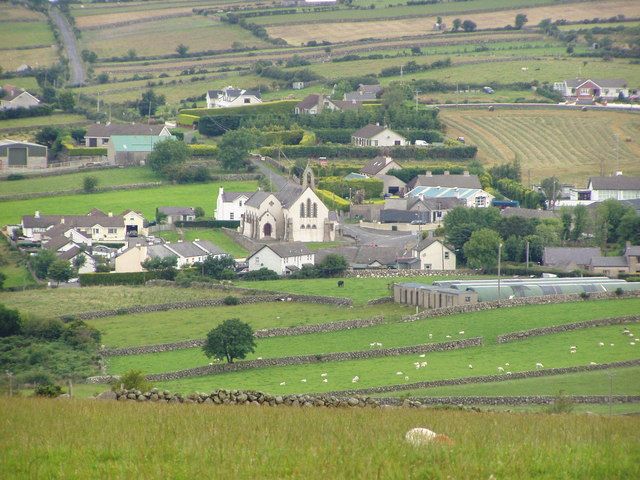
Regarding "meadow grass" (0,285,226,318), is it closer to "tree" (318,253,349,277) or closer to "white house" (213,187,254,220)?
"tree" (318,253,349,277)

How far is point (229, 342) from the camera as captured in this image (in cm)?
5078

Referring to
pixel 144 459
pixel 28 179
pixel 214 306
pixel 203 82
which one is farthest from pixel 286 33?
pixel 144 459

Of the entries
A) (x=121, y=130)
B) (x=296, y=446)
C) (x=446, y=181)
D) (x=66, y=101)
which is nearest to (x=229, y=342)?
(x=296, y=446)

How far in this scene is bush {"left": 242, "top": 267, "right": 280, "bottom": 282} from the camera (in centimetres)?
7006

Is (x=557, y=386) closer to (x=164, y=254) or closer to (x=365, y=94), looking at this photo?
(x=164, y=254)

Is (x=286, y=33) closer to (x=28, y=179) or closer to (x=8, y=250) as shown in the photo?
(x=28, y=179)

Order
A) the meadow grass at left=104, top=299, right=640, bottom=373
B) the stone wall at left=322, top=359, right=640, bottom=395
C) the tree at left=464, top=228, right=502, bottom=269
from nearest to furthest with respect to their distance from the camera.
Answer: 1. the stone wall at left=322, top=359, right=640, bottom=395
2. the meadow grass at left=104, top=299, right=640, bottom=373
3. the tree at left=464, top=228, right=502, bottom=269

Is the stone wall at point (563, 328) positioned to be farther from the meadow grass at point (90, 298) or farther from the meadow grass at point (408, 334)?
the meadow grass at point (90, 298)

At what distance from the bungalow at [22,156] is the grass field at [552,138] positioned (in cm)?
3009

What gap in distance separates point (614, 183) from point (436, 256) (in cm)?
2305

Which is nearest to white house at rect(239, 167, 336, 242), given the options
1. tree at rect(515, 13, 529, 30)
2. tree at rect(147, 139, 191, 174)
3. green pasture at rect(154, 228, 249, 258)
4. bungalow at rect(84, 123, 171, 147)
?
green pasture at rect(154, 228, 249, 258)

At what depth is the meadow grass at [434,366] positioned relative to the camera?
154ft

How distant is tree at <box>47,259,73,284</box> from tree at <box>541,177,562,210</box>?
31.6 metres

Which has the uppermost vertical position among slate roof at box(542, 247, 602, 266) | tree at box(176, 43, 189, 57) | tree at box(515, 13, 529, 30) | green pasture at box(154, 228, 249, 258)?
tree at box(515, 13, 529, 30)
